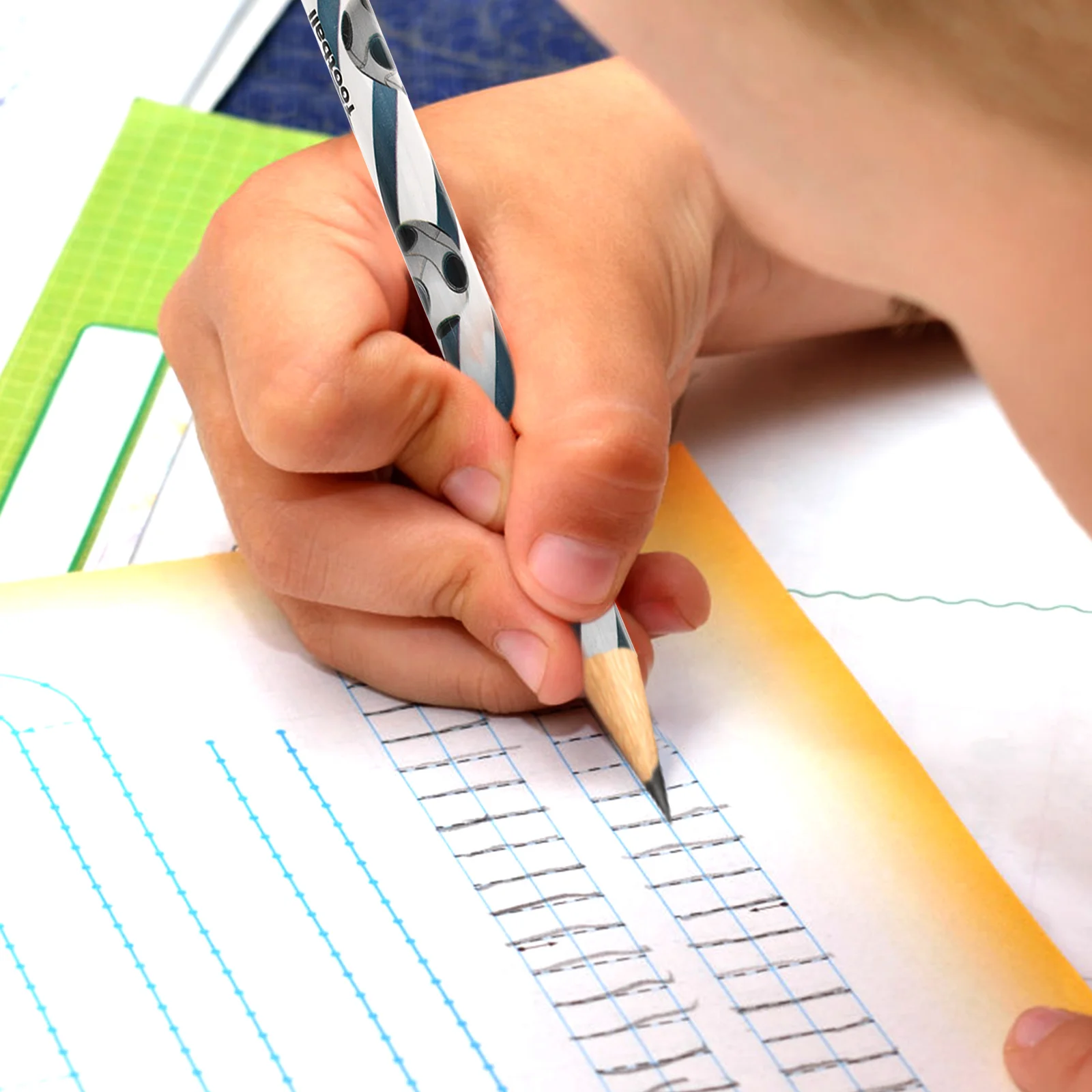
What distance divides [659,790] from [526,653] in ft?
0.21

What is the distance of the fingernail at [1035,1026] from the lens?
39 centimetres

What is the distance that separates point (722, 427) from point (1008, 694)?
17 centimetres

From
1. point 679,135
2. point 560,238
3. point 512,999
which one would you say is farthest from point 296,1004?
point 679,135

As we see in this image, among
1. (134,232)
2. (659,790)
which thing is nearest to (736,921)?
(659,790)

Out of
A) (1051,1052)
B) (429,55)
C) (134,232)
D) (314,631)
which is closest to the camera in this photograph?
(1051,1052)

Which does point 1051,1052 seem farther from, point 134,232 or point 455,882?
point 134,232

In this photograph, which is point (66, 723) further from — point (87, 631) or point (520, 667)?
point (520, 667)

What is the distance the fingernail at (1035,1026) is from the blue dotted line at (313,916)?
17 centimetres

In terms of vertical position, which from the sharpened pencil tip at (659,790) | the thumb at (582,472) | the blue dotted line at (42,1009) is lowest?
the blue dotted line at (42,1009)

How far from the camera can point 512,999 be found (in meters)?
0.40

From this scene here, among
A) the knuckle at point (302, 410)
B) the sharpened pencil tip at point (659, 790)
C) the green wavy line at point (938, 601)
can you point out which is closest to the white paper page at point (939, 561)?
the green wavy line at point (938, 601)

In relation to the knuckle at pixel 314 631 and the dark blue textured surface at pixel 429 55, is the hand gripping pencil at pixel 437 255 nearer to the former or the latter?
the knuckle at pixel 314 631

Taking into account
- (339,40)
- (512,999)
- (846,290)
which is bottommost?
(512,999)

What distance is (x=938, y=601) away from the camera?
0.54m
